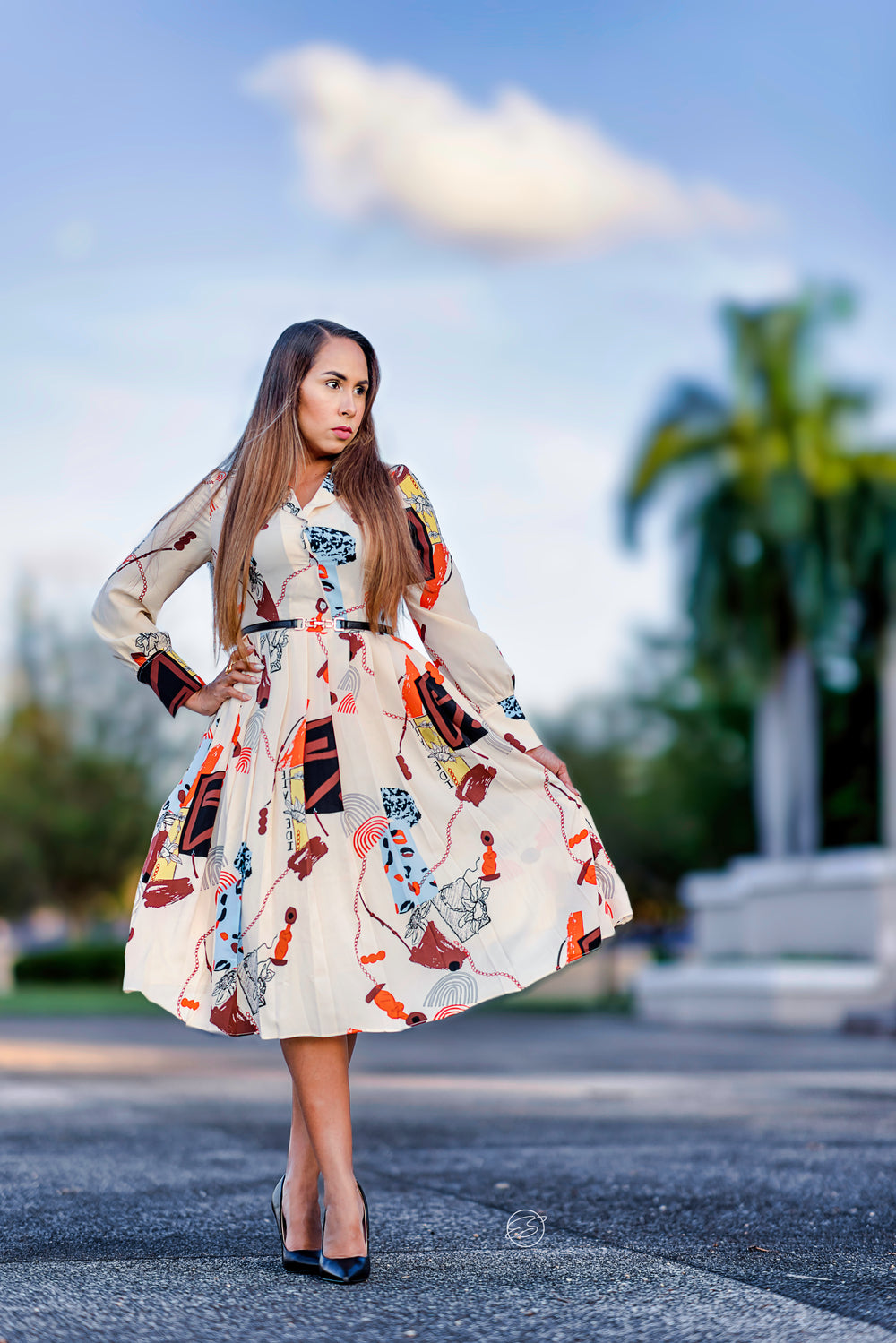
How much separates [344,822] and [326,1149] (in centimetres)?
60

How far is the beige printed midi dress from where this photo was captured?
3.04 meters

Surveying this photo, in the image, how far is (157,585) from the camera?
11.4 feet

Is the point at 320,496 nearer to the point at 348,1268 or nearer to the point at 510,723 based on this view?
the point at 510,723

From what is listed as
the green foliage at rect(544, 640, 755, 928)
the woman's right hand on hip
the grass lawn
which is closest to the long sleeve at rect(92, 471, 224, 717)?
the woman's right hand on hip

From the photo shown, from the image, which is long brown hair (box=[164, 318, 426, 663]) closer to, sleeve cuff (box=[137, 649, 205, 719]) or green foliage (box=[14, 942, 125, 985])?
sleeve cuff (box=[137, 649, 205, 719])

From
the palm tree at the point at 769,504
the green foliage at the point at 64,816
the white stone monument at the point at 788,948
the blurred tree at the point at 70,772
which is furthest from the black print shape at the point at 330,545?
the blurred tree at the point at 70,772

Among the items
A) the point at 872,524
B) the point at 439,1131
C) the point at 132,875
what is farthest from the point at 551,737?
the point at 439,1131

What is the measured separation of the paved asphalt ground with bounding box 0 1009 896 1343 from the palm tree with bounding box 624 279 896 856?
19.4m

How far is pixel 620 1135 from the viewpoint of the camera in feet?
18.6

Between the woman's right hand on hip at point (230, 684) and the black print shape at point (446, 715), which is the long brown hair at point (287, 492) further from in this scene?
the black print shape at point (446, 715)

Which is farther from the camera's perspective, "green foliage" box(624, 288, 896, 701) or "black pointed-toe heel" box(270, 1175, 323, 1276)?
"green foliage" box(624, 288, 896, 701)

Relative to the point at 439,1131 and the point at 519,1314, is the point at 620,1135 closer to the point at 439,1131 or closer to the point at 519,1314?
the point at 439,1131

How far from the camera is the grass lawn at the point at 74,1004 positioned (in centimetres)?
2509

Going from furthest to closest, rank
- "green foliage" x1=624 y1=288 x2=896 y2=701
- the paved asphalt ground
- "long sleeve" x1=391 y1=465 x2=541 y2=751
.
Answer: "green foliage" x1=624 y1=288 x2=896 y2=701 → "long sleeve" x1=391 y1=465 x2=541 y2=751 → the paved asphalt ground
